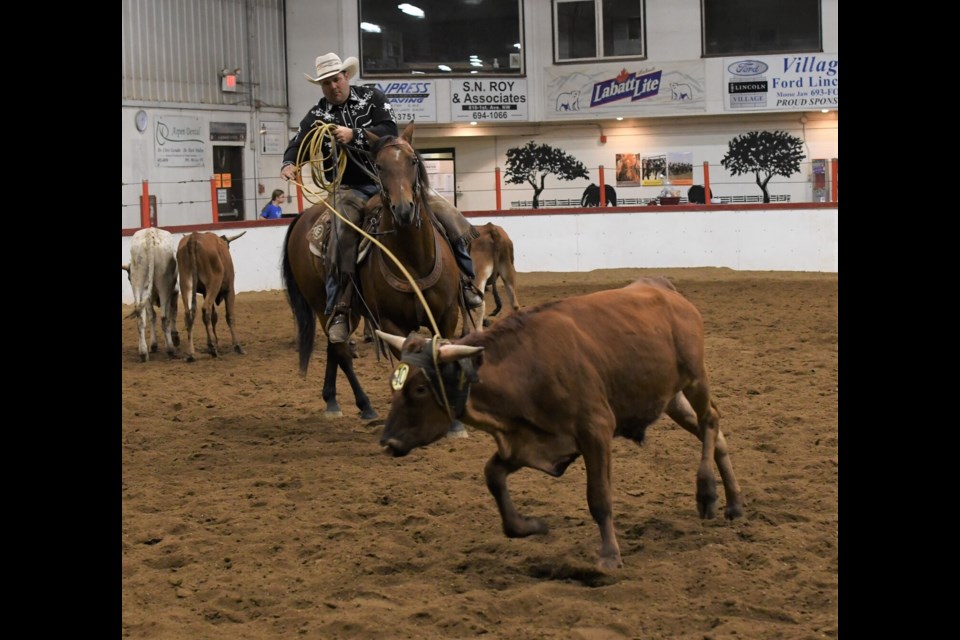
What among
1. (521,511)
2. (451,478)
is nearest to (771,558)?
(521,511)

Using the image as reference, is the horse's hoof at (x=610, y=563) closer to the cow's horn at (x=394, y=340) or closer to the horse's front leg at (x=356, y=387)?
the cow's horn at (x=394, y=340)

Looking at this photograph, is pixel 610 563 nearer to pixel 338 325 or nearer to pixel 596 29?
pixel 338 325

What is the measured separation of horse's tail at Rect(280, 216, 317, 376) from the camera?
10.3 meters

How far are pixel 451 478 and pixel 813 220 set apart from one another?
15439 millimetres

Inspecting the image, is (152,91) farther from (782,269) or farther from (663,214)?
(782,269)

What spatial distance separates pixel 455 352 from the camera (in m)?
5.25

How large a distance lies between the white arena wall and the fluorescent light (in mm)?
11516

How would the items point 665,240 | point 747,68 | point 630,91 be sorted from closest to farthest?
1. point 665,240
2. point 747,68
3. point 630,91

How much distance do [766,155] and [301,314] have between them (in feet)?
72.5

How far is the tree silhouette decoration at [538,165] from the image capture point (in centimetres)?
3098

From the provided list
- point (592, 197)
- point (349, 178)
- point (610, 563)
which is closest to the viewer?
point (610, 563)

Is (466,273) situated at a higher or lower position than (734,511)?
higher

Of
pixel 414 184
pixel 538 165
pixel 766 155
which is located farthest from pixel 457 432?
pixel 766 155

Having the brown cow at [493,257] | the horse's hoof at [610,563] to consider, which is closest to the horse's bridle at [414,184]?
the horse's hoof at [610,563]
